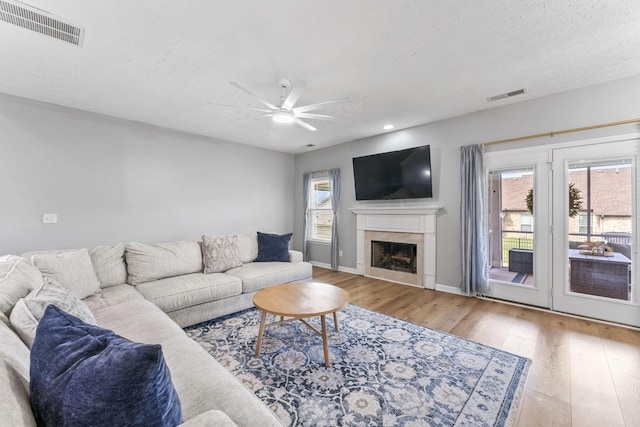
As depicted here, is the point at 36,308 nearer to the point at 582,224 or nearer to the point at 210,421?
the point at 210,421

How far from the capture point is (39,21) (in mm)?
1944

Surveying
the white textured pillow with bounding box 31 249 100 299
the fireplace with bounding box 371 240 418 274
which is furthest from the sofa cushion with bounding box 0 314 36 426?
the fireplace with bounding box 371 240 418 274

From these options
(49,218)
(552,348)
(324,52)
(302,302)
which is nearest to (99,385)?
(302,302)

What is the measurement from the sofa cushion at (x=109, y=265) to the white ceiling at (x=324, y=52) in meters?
A: 1.79

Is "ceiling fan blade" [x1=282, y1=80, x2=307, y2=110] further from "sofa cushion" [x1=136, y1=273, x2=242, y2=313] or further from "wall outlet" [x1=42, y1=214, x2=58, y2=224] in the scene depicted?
"wall outlet" [x1=42, y1=214, x2=58, y2=224]

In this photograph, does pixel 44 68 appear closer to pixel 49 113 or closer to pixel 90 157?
pixel 49 113

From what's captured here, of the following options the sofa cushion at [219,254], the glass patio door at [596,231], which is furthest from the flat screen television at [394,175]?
the sofa cushion at [219,254]

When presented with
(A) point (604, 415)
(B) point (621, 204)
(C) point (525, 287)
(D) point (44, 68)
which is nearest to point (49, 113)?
(D) point (44, 68)

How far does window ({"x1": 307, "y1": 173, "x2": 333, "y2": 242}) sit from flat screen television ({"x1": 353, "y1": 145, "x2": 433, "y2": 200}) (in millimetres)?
951

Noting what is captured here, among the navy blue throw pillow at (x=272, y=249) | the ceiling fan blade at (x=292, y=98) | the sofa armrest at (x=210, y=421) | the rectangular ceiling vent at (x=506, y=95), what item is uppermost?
the rectangular ceiling vent at (x=506, y=95)

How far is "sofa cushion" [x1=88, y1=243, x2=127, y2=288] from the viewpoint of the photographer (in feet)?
8.67

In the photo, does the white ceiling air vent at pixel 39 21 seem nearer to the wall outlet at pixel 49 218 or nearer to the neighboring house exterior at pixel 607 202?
the wall outlet at pixel 49 218

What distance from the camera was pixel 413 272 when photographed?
4.37m

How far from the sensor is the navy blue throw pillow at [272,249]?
12.7 feet
